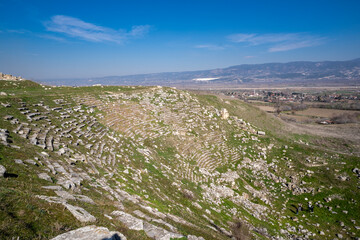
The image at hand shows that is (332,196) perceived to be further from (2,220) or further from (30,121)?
(30,121)

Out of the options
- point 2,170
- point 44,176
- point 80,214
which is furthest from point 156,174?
point 2,170

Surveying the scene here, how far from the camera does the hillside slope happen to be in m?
8.92

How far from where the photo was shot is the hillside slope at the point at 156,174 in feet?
29.3

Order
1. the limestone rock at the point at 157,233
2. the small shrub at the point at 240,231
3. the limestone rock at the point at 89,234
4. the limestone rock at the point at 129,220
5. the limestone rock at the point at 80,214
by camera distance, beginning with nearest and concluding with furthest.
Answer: the limestone rock at the point at 89,234
the limestone rock at the point at 80,214
the limestone rock at the point at 157,233
the limestone rock at the point at 129,220
the small shrub at the point at 240,231

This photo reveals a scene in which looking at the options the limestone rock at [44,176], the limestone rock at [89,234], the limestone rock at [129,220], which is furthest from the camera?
the limestone rock at [44,176]

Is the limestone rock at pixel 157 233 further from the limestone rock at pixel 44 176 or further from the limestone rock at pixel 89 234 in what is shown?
the limestone rock at pixel 44 176

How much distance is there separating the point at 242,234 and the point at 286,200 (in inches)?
471

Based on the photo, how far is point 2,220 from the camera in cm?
586

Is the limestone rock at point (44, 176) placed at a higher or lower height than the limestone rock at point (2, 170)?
lower

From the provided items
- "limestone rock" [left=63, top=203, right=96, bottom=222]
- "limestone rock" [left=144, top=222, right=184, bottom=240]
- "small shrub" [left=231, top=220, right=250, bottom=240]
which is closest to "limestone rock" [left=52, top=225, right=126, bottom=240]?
"limestone rock" [left=63, top=203, right=96, bottom=222]

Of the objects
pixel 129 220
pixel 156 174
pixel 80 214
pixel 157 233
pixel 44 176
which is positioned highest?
pixel 44 176

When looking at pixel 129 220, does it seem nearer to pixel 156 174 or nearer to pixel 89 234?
pixel 89 234

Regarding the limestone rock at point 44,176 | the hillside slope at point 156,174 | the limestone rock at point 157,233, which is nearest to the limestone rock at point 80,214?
the hillside slope at point 156,174

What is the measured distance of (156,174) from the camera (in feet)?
61.8
